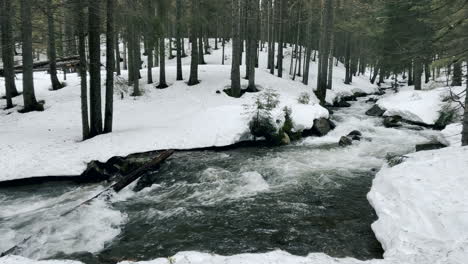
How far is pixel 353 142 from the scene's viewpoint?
15.6 metres

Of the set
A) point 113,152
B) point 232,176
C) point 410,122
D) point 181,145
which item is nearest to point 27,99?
point 113,152

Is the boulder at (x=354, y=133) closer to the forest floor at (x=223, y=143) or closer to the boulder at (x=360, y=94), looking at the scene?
the forest floor at (x=223, y=143)

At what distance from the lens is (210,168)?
468 inches

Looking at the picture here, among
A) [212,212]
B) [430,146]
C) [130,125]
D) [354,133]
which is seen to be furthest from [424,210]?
[130,125]

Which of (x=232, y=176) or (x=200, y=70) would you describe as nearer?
(x=232, y=176)

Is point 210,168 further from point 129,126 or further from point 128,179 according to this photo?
point 129,126

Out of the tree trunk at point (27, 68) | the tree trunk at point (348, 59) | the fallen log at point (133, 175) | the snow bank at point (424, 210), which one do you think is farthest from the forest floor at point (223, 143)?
the tree trunk at point (348, 59)

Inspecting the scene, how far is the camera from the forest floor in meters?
5.64

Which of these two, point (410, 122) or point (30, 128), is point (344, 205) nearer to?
point (410, 122)

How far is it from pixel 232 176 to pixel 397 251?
6.26 m

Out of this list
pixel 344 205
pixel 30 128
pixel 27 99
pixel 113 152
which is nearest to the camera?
pixel 344 205

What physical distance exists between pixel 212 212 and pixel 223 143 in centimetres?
574

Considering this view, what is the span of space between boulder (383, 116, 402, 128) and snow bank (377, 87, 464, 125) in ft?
1.44

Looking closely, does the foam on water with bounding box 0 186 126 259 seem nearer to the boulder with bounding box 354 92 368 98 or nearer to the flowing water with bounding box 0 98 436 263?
the flowing water with bounding box 0 98 436 263
